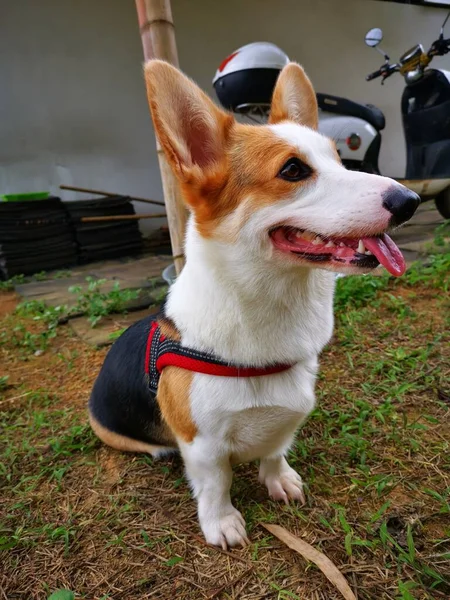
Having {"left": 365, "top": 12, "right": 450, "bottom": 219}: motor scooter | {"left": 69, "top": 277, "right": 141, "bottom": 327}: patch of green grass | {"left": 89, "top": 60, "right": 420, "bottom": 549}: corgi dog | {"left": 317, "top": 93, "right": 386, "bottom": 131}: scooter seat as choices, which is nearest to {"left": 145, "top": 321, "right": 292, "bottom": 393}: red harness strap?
{"left": 89, "top": 60, "right": 420, "bottom": 549}: corgi dog

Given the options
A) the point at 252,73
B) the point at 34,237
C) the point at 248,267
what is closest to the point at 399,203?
the point at 248,267

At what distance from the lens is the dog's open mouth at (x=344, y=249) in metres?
1.15

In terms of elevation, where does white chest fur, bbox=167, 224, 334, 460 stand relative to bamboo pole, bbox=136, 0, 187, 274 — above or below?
below

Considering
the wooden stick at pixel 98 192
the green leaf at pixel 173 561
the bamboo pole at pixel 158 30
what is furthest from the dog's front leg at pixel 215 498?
the wooden stick at pixel 98 192

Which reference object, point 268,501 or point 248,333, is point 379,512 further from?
point 248,333

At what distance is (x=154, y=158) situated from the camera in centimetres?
658

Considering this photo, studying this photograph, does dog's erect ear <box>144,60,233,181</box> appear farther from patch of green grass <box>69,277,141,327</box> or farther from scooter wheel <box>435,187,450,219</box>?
scooter wheel <box>435,187,450,219</box>

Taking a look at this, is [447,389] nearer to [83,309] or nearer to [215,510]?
[215,510]

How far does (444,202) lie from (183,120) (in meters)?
4.43

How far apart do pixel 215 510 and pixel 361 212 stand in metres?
1.19

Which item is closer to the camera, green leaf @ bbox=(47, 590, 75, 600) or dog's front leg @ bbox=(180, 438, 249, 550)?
green leaf @ bbox=(47, 590, 75, 600)

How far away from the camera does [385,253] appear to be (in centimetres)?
115

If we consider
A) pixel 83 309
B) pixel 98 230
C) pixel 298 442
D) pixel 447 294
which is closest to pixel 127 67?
pixel 98 230

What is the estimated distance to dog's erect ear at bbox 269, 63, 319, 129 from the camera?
1604mm
